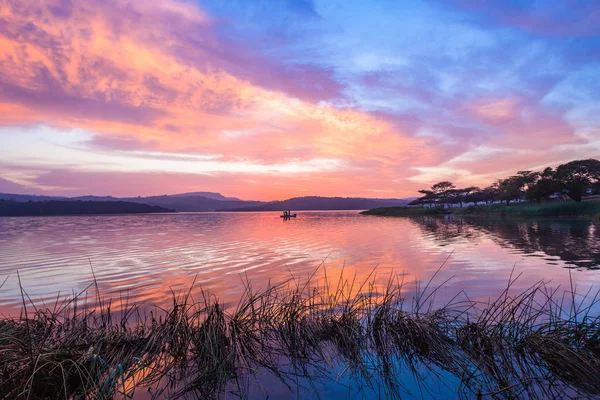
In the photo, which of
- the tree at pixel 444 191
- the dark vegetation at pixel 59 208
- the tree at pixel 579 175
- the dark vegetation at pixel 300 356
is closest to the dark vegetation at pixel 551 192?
the tree at pixel 579 175

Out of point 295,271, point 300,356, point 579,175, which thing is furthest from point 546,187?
point 300,356

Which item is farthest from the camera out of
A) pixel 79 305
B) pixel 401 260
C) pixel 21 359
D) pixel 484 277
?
pixel 401 260

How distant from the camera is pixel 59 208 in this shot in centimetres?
15275

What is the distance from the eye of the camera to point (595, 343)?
15.5 feet

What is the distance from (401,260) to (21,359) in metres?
16.1

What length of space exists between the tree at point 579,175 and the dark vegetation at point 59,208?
614 feet

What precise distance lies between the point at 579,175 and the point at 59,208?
678ft

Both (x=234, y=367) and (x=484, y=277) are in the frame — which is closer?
(x=234, y=367)

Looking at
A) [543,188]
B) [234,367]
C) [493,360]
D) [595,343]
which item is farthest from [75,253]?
[543,188]

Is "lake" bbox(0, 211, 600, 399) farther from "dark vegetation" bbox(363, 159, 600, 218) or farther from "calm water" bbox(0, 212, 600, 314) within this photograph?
"dark vegetation" bbox(363, 159, 600, 218)

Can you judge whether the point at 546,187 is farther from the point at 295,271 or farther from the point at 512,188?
the point at 295,271

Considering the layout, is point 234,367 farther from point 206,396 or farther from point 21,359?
point 21,359

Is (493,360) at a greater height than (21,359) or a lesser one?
lesser

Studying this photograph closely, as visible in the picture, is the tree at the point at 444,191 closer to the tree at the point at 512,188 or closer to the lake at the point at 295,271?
the tree at the point at 512,188
